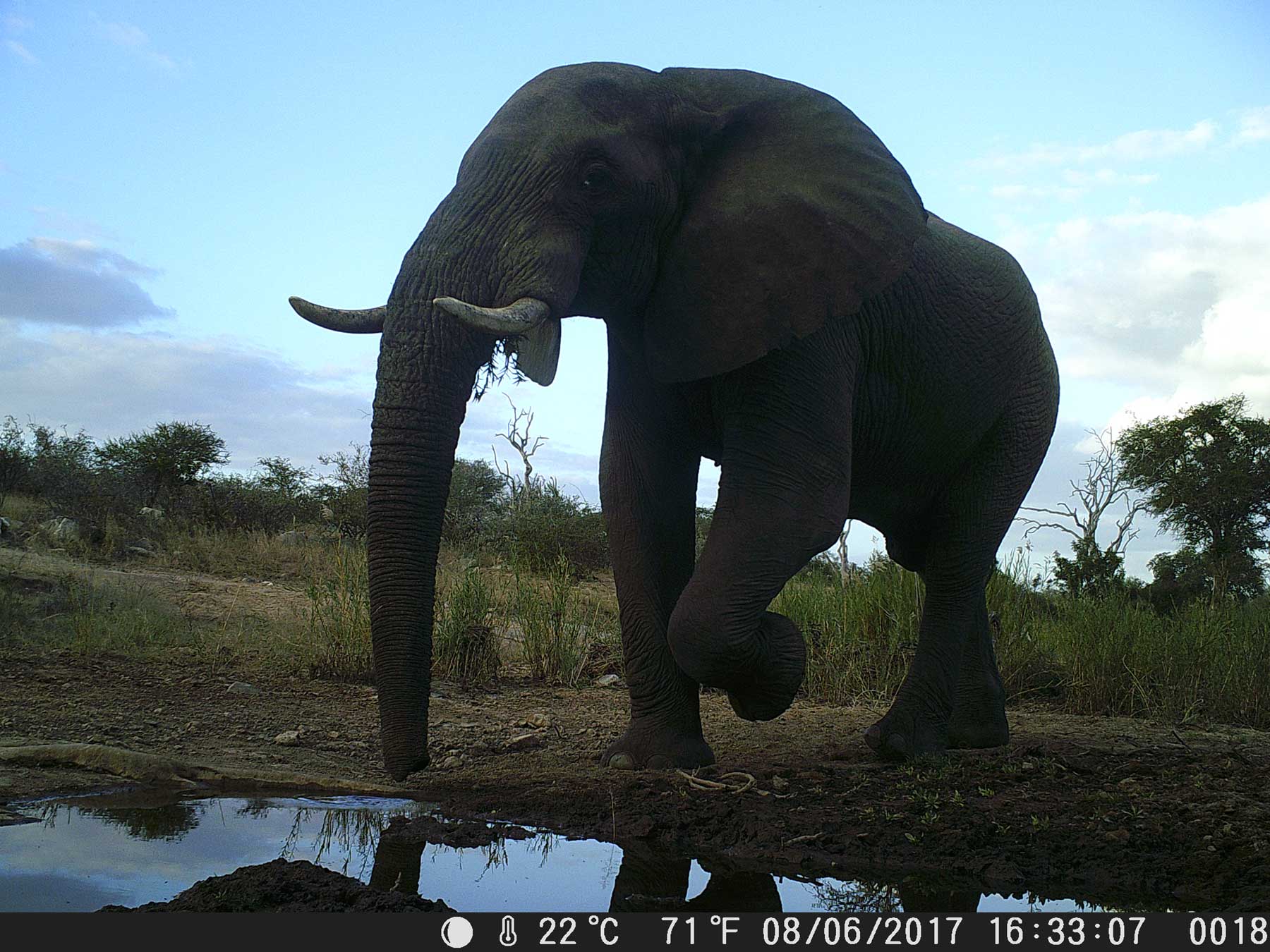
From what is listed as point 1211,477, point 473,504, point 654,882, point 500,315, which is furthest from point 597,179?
point 1211,477

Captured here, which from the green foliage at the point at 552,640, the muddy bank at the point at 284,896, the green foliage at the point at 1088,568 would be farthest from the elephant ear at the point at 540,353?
the green foliage at the point at 1088,568

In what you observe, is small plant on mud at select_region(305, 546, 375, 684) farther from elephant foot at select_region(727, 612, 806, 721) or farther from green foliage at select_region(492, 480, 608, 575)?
green foliage at select_region(492, 480, 608, 575)

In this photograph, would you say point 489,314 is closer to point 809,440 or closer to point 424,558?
point 424,558

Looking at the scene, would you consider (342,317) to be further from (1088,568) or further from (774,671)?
(1088,568)

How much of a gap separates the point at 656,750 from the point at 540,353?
186cm

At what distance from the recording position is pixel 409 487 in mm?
3736

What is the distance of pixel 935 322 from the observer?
5004 millimetres

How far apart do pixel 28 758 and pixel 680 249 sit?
3178 mm

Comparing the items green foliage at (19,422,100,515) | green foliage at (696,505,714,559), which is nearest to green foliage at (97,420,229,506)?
green foliage at (19,422,100,515)

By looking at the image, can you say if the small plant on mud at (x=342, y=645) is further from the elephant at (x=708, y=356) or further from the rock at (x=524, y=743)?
the elephant at (x=708, y=356)

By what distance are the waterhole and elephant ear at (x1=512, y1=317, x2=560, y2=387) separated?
1.61 metres

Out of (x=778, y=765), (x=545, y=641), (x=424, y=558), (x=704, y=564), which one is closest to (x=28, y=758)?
(x=424, y=558)

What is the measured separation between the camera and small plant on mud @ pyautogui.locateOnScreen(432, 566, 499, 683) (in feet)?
26.5

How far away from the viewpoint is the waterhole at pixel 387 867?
3.03 m
